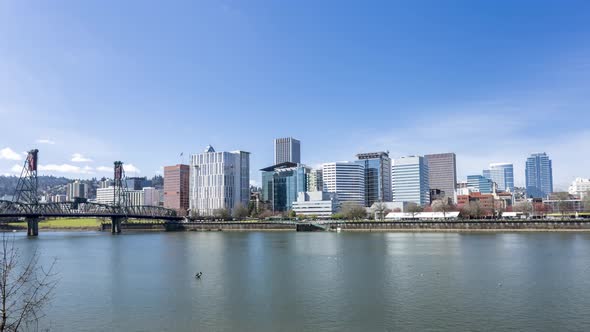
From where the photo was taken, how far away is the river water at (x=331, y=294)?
906 inches

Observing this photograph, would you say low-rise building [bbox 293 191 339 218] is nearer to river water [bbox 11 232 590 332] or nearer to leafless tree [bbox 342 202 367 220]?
leafless tree [bbox 342 202 367 220]

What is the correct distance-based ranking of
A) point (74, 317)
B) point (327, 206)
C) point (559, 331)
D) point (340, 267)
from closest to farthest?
point (559, 331) < point (74, 317) < point (340, 267) < point (327, 206)

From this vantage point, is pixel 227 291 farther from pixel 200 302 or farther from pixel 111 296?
pixel 111 296

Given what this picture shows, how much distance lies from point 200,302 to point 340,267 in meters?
17.4

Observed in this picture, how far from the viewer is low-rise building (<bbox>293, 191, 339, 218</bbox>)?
A: 598ft

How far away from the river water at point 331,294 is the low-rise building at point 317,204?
134 m

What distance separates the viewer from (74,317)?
25.0 metres

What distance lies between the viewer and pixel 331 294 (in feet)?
96.6

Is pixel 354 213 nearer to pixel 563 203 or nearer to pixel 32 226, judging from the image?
pixel 563 203

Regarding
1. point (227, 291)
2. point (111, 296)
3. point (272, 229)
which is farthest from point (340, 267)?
point (272, 229)

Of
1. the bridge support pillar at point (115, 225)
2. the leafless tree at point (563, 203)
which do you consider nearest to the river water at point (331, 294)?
the bridge support pillar at point (115, 225)

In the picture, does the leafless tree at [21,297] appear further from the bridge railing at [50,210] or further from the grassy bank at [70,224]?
the grassy bank at [70,224]

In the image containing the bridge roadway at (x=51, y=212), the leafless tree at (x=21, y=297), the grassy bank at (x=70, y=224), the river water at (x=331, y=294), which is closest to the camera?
the leafless tree at (x=21, y=297)

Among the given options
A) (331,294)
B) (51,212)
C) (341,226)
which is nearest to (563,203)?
(341,226)
